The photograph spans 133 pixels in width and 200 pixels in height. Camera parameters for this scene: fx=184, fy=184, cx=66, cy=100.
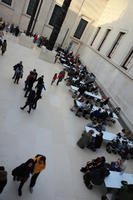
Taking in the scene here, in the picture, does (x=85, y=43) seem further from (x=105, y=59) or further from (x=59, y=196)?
(x=59, y=196)

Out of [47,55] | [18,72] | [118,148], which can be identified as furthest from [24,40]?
[118,148]

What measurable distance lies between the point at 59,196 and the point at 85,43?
984 inches

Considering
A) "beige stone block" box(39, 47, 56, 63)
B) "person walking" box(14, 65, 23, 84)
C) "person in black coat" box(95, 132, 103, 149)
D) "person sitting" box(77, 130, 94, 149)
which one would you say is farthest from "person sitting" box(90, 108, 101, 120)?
"beige stone block" box(39, 47, 56, 63)

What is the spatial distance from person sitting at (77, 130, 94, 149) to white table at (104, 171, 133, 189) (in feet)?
4.91

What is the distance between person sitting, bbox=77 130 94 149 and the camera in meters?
6.97

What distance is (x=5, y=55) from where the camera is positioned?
13367 mm

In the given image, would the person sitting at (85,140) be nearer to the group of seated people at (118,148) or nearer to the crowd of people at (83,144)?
the crowd of people at (83,144)

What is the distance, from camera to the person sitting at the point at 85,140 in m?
6.97

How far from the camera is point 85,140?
7.00 m

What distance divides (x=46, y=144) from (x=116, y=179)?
2.56 m

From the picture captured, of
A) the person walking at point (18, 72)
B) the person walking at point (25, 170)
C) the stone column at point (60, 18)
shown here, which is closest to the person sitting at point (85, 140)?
the person walking at point (25, 170)

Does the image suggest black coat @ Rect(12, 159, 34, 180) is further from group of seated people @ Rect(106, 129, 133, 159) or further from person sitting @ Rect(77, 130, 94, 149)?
group of seated people @ Rect(106, 129, 133, 159)

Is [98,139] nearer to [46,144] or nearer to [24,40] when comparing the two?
[46,144]

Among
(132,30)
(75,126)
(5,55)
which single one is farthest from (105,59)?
(75,126)
